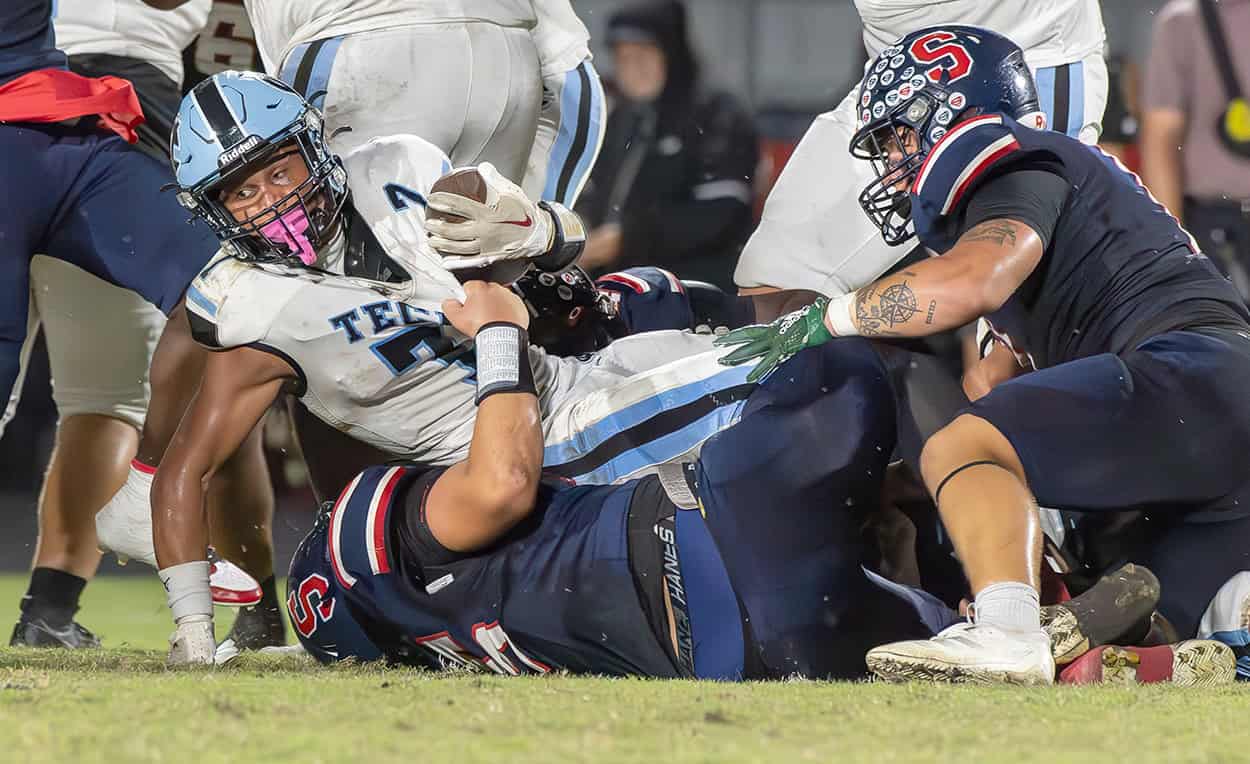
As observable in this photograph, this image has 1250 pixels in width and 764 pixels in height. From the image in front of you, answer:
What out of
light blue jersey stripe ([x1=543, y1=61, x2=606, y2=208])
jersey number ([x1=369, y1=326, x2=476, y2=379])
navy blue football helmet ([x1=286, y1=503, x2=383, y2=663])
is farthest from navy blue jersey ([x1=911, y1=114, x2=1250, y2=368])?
light blue jersey stripe ([x1=543, y1=61, x2=606, y2=208])

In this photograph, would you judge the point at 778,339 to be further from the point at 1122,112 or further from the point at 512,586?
the point at 1122,112

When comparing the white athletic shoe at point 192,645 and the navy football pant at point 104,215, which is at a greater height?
the navy football pant at point 104,215

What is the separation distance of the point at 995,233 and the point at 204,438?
1498mm

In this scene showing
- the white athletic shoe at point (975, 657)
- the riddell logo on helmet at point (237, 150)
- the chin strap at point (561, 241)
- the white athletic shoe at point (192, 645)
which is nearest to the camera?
the white athletic shoe at point (975, 657)

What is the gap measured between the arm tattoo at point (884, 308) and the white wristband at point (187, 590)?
1.30 m

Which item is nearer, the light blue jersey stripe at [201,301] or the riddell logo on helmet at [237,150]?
the light blue jersey stripe at [201,301]

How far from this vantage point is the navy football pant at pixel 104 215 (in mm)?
3502

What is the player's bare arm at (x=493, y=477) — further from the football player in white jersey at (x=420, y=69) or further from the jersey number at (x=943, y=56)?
the football player in white jersey at (x=420, y=69)

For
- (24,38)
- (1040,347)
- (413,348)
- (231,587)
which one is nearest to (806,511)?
(1040,347)

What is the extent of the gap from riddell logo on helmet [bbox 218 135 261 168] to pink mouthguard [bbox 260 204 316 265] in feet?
0.49

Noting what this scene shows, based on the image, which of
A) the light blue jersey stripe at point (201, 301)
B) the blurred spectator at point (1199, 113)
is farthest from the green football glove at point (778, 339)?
the blurred spectator at point (1199, 113)

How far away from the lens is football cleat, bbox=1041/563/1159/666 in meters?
2.58

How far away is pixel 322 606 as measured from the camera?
281 cm

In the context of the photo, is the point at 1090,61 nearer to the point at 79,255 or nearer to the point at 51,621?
the point at 79,255
